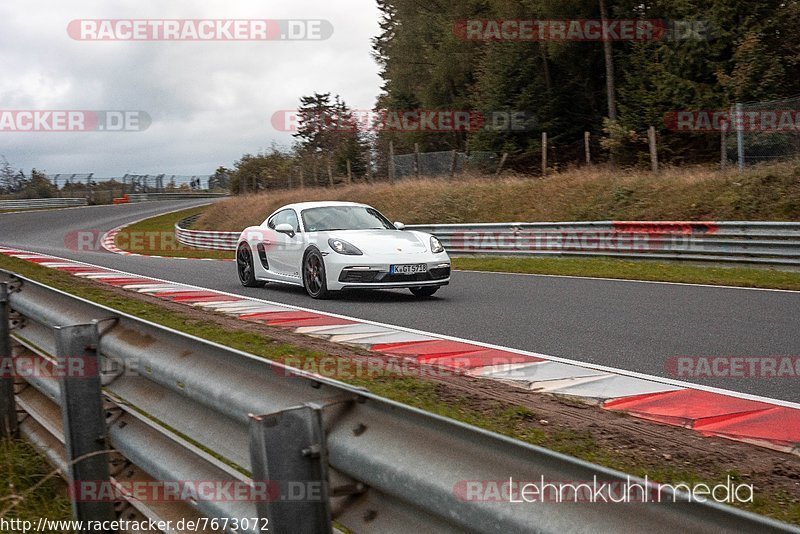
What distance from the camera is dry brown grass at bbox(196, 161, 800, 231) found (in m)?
18.6

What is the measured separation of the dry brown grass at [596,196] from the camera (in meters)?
18.6

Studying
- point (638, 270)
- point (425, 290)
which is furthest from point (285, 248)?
point (638, 270)

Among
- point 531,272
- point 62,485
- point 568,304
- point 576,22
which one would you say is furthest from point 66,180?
point 62,485

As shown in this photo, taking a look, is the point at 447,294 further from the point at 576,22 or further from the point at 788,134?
the point at 576,22

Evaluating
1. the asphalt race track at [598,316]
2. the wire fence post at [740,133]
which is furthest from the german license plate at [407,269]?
the wire fence post at [740,133]

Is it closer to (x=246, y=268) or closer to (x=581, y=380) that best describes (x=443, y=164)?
(x=246, y=268)

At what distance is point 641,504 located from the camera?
148 cm

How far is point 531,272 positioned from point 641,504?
47.0ft

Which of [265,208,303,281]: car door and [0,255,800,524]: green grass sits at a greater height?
[265,208,303,281]: car door

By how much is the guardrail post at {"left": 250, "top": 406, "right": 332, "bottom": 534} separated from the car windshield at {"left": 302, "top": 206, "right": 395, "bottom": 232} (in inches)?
380
